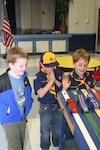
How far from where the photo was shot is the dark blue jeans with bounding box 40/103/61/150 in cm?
182

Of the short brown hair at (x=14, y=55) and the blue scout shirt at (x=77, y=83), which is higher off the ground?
the short brown hair at (x=14, y=55)

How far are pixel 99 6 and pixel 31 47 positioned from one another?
288cm

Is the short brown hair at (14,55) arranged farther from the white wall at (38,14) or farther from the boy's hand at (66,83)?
the white wall at (38,14)

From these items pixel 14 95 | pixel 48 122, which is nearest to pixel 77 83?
pixel 48 122

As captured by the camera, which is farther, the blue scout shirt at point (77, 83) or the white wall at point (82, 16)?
the white wall at point (82, 16)

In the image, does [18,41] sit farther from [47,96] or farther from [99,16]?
[47,96]

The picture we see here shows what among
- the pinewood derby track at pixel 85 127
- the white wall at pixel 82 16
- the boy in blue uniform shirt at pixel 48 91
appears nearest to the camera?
the pinewood derby track at pixel 85 127

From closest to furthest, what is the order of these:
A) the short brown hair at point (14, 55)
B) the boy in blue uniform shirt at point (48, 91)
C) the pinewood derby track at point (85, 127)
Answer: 1. the pinewood derby track at point (85, 127)
2. the short brown hair at point (14, 55)
3. the boy in blue uniform shirt at point (48, 91)

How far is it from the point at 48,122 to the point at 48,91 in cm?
28

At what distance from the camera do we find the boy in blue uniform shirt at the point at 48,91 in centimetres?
169

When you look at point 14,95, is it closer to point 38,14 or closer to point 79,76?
point 79,76

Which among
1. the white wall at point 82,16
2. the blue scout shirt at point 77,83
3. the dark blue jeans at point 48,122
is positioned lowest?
the dark blue jeans at point 48,122

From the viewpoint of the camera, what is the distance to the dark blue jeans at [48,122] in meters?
1.82

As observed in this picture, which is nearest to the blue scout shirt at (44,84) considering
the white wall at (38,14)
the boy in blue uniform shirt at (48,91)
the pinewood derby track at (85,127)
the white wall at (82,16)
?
the boy in blue uniform shirt at (48,91)
